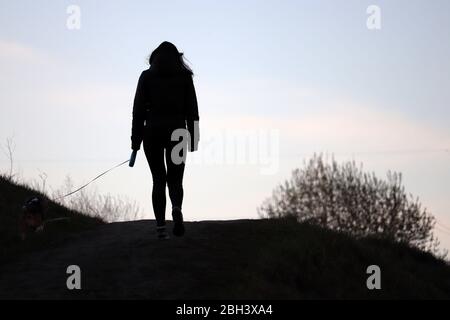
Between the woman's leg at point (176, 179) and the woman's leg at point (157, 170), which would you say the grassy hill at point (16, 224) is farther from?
the woman's leg at point (176, 179)

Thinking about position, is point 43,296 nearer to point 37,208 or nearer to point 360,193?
point 37,208

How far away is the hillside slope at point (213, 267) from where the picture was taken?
758 centimetres

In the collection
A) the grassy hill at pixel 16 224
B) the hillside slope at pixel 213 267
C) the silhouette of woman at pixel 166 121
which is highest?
the silhouette of woman at pixel 166 121

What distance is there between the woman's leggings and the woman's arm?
6.4 inches

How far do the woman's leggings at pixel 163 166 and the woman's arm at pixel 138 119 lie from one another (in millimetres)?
163

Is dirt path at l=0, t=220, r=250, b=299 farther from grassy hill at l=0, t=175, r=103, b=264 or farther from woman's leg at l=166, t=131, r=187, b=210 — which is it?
woman's leg at l=166, t=131, r=187, b=210

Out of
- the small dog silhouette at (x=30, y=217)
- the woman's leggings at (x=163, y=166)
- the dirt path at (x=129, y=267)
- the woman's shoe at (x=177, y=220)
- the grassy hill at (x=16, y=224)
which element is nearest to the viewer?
the dirt path at (x=129, y=267)

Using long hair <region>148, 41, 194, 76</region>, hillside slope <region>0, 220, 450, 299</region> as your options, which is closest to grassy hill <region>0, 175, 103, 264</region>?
hillside slope <region>0, 220, 450, 299</region>

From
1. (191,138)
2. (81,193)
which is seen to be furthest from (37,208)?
(81,193)

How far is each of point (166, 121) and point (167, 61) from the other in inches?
29.4

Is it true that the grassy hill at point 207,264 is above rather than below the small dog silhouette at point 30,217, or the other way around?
below

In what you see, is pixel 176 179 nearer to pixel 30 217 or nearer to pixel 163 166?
pixel 163 166

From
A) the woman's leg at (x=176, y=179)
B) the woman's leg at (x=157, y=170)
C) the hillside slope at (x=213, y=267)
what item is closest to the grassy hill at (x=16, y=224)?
the hillside slope at (x=213, y=267)

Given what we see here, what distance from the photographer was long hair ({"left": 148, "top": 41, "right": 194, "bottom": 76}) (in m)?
8.59
